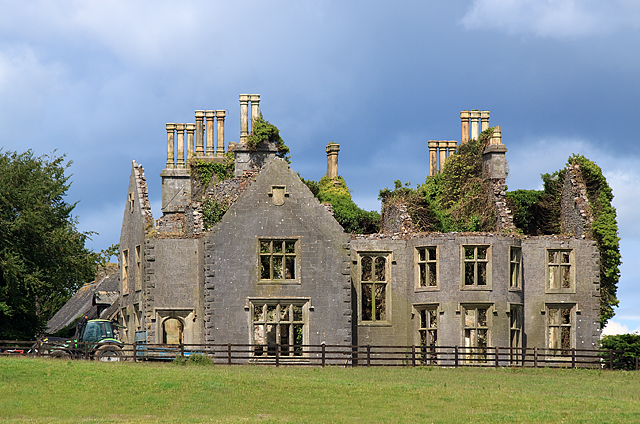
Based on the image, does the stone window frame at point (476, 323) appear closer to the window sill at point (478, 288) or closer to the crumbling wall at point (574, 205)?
the window sill at point (478, 288)

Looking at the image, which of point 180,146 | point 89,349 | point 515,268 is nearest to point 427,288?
point 515,268

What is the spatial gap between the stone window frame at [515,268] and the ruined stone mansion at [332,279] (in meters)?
0.05

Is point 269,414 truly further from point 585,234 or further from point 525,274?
point 585,234

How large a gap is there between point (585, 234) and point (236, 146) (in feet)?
68.6

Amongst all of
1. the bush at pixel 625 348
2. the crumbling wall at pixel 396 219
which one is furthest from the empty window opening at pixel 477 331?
the bush at pixel 625 348

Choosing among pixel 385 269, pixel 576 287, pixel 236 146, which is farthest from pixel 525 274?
pixel 236 146

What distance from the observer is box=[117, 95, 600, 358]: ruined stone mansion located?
148ft

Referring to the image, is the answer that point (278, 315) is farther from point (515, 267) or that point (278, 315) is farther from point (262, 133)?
point (262, 133)

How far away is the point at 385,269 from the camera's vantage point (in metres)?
48.2

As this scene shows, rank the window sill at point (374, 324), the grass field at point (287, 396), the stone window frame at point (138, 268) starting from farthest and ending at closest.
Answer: the stone window frame at point (138, 268) → the window sill at point (374, 324) → the grass field at point (287, 396)

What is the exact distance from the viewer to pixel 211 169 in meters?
64.7

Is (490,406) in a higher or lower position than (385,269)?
lower

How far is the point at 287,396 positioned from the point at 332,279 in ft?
44.5

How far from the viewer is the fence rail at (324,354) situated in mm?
42625
